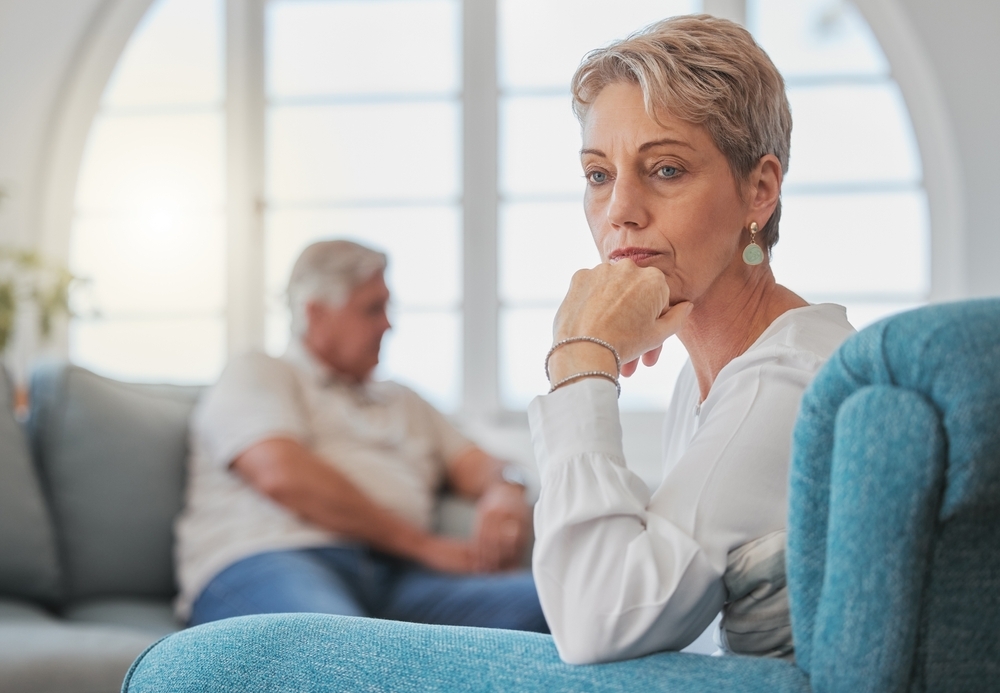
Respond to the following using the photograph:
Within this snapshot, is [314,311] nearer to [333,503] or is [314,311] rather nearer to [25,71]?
[333,503]

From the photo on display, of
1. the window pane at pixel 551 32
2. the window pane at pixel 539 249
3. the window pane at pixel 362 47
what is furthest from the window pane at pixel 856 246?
the window pane at pixel 362 47

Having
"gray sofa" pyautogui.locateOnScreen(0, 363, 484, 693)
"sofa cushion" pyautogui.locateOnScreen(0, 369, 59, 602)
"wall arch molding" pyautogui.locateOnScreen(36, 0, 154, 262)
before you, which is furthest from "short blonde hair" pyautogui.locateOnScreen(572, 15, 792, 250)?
"wall arch molding" pyautogui.locateOnScreen(36, 0, 154, 262)

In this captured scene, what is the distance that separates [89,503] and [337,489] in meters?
0.53

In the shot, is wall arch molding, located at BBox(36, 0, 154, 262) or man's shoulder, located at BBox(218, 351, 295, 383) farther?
wall arch molding, located at BBox(36, 0, 154, 262)

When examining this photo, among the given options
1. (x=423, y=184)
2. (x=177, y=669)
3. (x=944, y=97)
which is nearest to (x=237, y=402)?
(x=177, y=669)

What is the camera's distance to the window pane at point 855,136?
3590 mm

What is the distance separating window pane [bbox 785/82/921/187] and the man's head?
1867 mm

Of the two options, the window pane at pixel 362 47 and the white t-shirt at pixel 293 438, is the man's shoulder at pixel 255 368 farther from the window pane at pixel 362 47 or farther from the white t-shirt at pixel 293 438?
the window pane at pixel 362 47

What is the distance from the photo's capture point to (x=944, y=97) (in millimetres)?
3482

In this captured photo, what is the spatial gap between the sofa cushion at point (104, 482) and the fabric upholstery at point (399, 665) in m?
1.43

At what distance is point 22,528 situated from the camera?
1935mm

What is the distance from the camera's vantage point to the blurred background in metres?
3.59

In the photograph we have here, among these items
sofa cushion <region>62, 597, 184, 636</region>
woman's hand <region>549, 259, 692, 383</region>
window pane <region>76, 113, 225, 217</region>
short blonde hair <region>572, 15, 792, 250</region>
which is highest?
window pane <region>76, 113, 225, 217</region>

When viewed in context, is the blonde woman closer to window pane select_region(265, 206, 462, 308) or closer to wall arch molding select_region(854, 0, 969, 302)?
window pane select_region(265, 206, 462, 308)
